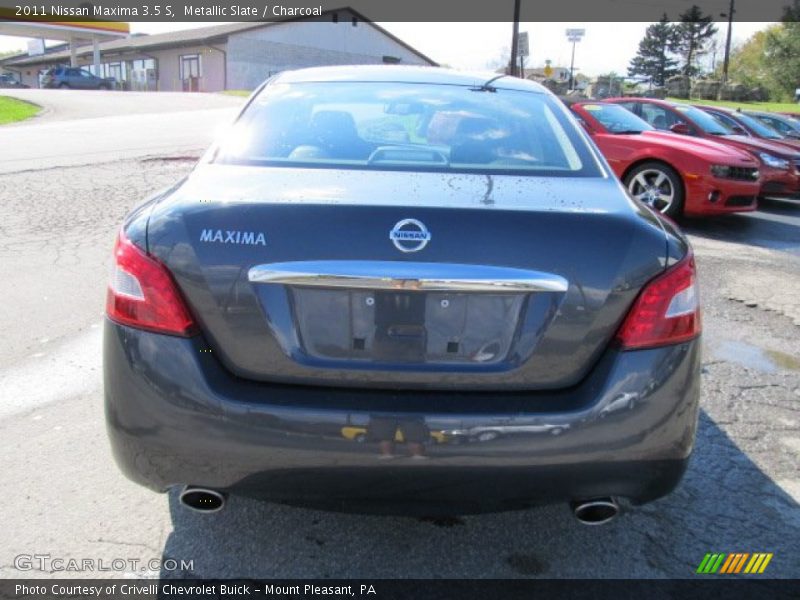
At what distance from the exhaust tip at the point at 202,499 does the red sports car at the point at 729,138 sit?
9953 millimetres

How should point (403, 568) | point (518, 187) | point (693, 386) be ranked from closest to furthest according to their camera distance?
1. point (693, 386)
2. point (518, 187)
3. point (403, 568)

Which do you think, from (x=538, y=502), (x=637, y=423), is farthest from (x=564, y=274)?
(x=538, y=502)

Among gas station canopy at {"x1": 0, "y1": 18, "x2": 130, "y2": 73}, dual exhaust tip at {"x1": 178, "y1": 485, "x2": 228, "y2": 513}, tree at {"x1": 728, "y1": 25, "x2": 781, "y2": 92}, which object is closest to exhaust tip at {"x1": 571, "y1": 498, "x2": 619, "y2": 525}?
dual exhaust tip at {"x1": 178, "y1": 485, "x2": 228, "y2": 513}

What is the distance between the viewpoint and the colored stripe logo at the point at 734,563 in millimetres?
2461

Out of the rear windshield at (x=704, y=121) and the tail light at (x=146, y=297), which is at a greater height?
the rear windshield at (x=704, y=121)

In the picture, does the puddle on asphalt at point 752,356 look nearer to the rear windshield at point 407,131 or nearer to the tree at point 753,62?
the rear windshield at point 407,131

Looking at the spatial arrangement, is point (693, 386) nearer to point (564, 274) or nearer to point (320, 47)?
point (564, 274)

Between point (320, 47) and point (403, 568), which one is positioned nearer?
point (403, 568)

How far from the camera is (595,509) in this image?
2.17 metres

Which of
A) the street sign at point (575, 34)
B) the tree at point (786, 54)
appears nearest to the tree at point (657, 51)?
the tree at point (786, 54)

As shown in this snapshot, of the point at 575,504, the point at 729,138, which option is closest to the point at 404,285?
the point at 575,504

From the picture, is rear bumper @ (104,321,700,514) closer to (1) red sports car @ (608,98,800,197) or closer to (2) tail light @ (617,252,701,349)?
(2) tail light @ (617,252,701,349)

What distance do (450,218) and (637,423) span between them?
31.2 inches

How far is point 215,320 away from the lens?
2.01 metres
